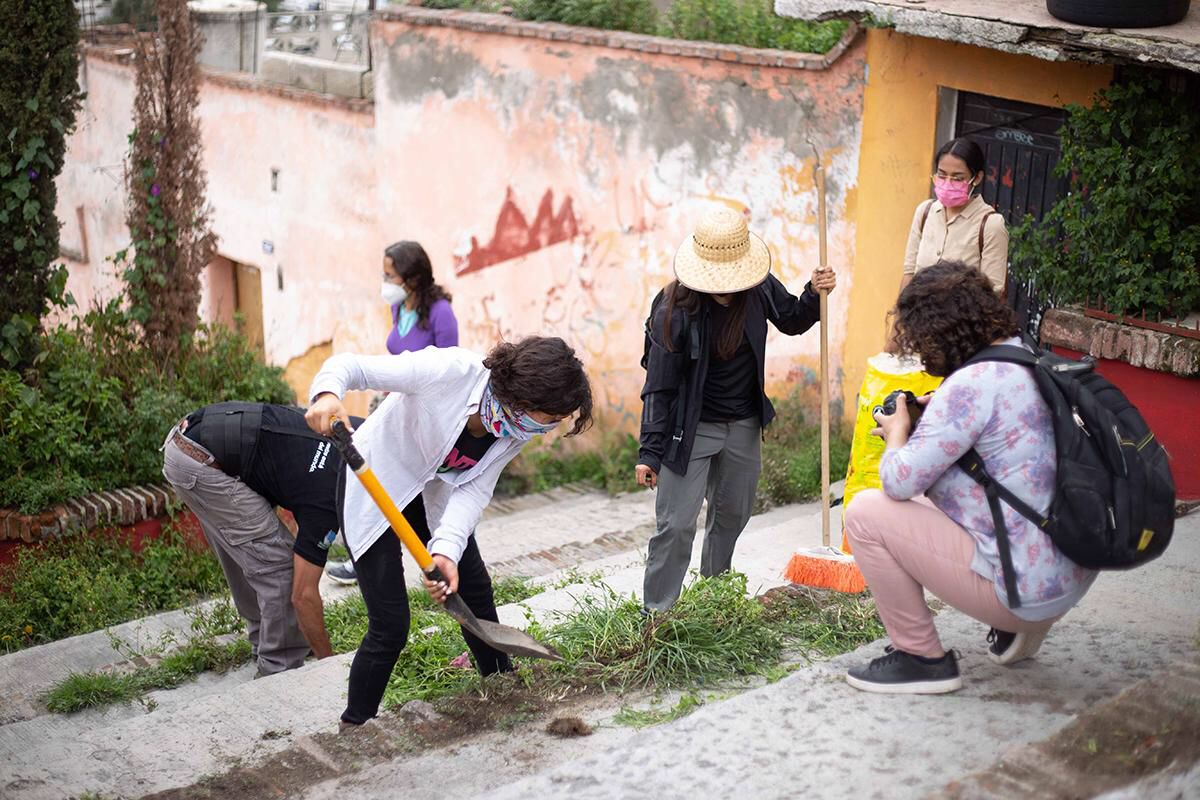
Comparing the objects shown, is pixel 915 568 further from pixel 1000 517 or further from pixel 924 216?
pixel 924 216

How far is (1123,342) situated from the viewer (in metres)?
5.92

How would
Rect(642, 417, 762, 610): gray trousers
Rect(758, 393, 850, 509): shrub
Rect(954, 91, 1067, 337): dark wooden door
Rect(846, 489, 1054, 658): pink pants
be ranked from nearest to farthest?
Rect(846, 489, 1054, 658): pink pants
Rect(642, 417, 762, 610): gray trousers
Rect(954, 91, 1067, 337): dark wooden door
Rect(758, 393, 850, 509): shrub

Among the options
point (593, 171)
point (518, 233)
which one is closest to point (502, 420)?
point (593, 171)

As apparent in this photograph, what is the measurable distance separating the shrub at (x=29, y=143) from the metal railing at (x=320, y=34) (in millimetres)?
6242

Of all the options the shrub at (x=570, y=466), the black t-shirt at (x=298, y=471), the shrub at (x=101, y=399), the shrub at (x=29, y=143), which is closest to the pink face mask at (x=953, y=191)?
the black t-shirt at (x=298, y=471)

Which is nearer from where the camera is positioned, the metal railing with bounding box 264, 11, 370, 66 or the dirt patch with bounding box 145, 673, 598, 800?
the dirt patch with bounding box 145, 673, 598, 800

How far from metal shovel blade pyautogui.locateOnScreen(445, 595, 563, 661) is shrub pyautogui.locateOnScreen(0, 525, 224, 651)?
279 centimetres

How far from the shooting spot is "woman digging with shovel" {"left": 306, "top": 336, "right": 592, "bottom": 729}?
3688mm

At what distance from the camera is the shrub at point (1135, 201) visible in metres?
5.84

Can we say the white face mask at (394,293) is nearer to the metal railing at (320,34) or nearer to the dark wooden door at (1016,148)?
the dark wooden door at (1016,148)

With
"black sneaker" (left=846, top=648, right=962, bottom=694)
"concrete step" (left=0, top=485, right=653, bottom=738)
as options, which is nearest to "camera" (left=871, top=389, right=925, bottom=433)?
"black sneaker" (left=846, top=648, right=962, bottom=694)

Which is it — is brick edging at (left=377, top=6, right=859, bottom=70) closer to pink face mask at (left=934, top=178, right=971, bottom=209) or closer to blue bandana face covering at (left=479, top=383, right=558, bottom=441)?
pink face mask at (left=934, top=178, right=971, bottom=209)

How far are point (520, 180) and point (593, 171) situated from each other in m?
0.82

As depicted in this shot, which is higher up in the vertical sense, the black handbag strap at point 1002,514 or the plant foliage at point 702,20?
the plant foliage at point 702,20
